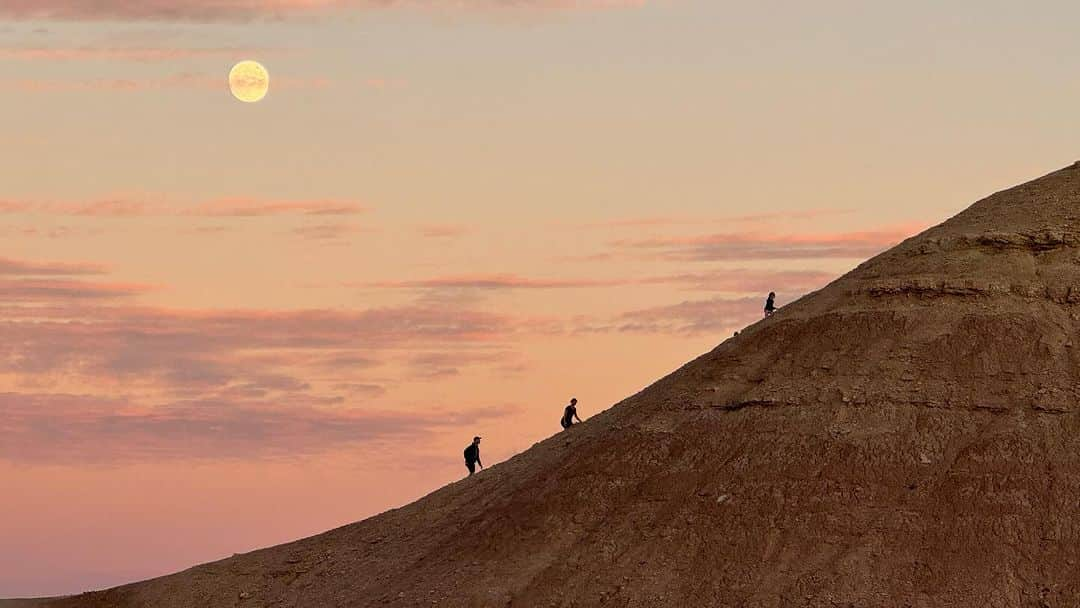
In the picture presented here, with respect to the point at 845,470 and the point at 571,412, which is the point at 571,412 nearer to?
the point at 571,412

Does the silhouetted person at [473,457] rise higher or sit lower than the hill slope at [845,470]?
higher

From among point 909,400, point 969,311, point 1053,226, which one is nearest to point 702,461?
point 909,400

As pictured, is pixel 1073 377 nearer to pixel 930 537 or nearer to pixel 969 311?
pixel 969 311

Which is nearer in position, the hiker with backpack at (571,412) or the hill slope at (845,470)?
the hill slope at (845,470)

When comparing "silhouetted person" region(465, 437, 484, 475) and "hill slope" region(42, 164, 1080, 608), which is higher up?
"silhouetted person" region(465, 437, 484, 475)

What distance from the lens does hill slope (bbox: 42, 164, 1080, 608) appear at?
3500cm

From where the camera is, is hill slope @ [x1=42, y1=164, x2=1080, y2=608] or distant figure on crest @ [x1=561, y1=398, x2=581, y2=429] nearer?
hill slope @ [x1=42, y1=164, x2=1080, y2=608]

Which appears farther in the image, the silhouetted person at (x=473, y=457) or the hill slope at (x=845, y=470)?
the silhouetted person at (x=473, y=457)

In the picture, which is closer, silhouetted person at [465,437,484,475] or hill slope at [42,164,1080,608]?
hill slope at [42,164,1080,608]

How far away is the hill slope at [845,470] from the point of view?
35.0 metres

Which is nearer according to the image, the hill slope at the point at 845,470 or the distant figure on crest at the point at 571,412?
the hill slope at the point at 845,470

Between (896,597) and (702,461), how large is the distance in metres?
7.39

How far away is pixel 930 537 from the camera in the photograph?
115 ft

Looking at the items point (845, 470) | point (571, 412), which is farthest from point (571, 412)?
point (845, 470)
